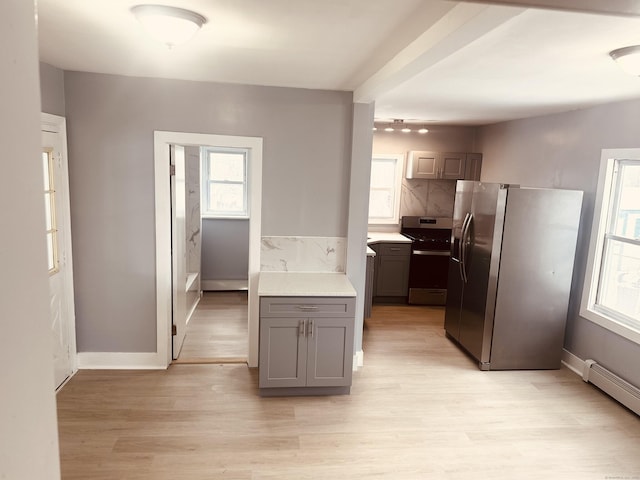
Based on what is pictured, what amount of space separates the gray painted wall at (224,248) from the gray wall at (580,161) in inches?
139

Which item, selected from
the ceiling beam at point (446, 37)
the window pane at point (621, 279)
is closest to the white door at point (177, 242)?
the ceiling beam at point (446, 37)

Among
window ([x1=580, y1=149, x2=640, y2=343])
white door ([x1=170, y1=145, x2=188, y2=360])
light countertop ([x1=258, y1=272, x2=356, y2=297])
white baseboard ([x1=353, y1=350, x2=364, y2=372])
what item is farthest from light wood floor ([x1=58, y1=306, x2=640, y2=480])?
light countertop ([x1=258, y1=272, x2=356, y2=297])

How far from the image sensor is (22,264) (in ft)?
2.25

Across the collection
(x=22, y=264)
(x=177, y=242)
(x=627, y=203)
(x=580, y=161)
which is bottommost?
(x=177, y=242)

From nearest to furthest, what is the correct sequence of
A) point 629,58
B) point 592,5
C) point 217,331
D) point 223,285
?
point 592,5 < point 629,58 < point 217,331 < point 223,285

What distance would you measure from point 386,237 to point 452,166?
52.1 inches

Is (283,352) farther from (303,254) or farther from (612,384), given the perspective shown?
(612,384)

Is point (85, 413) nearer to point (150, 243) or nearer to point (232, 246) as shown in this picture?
point (150, 243)

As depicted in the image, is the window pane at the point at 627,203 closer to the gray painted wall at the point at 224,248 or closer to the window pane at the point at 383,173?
the window pane at the point at 383,173

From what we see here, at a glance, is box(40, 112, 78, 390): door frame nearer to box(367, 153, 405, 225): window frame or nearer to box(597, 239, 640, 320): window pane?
box(367, 153, 405, 225): window frame

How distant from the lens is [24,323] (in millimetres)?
697

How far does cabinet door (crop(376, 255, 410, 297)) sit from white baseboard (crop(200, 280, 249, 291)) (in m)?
1.85

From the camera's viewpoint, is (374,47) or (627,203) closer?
(374,47)

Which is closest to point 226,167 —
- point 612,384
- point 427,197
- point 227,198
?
point 227,198
